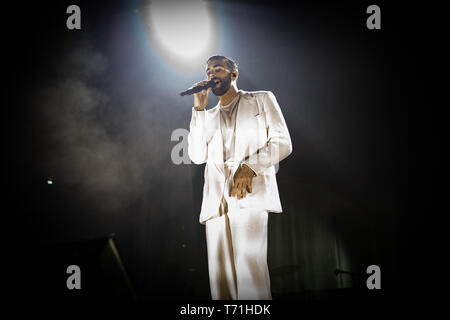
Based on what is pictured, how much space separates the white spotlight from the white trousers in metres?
1.65

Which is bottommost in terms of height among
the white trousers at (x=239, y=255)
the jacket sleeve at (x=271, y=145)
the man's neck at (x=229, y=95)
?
the white trousers at (x=239, y=255)

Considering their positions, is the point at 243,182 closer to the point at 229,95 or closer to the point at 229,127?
the point at 229,127

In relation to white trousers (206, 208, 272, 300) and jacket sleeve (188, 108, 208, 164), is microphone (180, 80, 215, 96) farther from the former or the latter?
white trousers (206, 208, 272, 300)

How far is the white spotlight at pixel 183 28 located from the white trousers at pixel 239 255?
65.1 inches

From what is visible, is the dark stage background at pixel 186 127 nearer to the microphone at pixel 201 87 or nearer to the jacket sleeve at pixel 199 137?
the jacket sleeve at pixel 199 137

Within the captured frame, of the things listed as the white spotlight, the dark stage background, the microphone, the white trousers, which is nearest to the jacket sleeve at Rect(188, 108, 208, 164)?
the microphone

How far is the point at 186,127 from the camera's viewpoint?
3.26 m

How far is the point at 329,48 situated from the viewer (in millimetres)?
3426

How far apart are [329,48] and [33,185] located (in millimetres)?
2887

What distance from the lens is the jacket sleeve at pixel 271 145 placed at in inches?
102

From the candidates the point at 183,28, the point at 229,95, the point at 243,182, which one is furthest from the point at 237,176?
the point at 183,28

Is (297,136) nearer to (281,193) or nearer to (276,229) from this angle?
(281,193)

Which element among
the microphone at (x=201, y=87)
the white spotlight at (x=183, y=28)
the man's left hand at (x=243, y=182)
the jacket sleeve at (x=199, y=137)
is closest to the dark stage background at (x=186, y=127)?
the white spotlight at (x=183, y=28)

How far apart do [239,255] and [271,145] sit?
797mm
